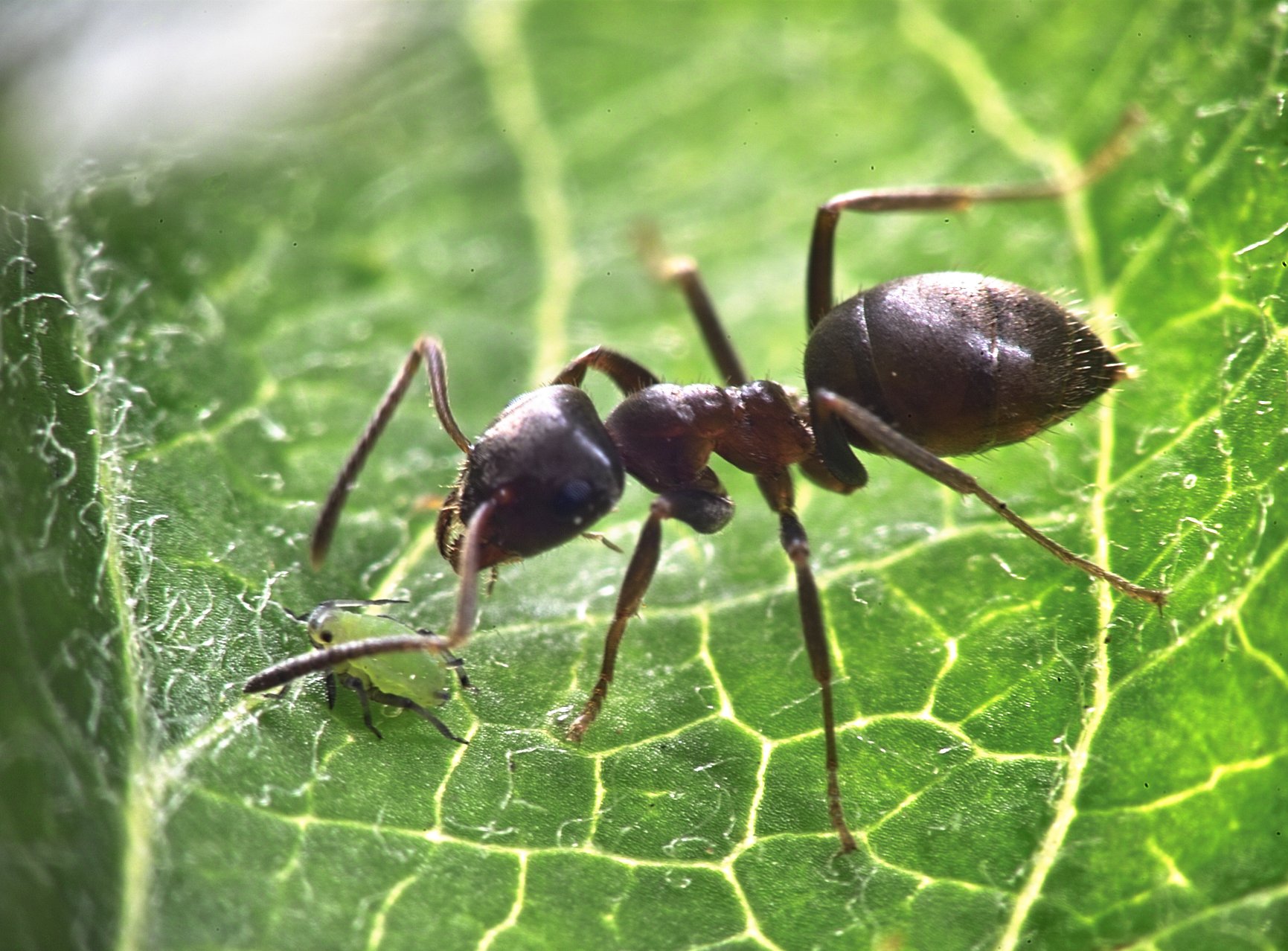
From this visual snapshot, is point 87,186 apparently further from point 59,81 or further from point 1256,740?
point 1256,740

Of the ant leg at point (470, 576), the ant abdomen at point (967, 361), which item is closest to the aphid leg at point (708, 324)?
the ant abdomen at point (967, 361)

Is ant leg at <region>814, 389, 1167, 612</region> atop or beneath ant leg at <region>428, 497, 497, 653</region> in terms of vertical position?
beneath

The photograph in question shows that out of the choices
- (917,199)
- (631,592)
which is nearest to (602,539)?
(631,592)

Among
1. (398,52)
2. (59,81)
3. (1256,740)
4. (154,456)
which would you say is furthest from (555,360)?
(1256,740)

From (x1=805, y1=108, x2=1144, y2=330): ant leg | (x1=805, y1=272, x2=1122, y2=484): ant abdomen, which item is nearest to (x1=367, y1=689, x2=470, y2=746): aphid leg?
(x1=805, y1=272, x2=1122, y2=484): ant abdomen

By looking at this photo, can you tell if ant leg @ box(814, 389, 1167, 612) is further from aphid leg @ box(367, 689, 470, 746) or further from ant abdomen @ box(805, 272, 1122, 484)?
aphid leg @ box(367, 689, 470, 746)

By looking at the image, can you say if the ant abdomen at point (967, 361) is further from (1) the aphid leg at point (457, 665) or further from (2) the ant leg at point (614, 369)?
(1) the aphid leg at point (457, 665)

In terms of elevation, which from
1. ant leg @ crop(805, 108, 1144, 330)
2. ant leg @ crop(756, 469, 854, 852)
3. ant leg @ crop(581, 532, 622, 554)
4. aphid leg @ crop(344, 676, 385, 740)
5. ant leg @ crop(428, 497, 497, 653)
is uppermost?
ant leg @ crop(805, 108, 1144, 330)
